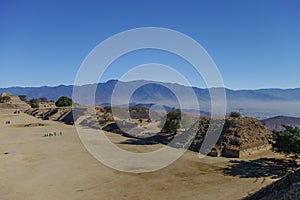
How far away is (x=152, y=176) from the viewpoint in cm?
2069

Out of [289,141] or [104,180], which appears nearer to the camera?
[104,180]

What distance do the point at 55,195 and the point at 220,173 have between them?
12.0m

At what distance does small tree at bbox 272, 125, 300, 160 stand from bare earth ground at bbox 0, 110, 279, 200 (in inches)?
155

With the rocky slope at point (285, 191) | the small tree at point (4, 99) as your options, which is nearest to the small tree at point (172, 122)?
the rocky slope at point (285, 191)

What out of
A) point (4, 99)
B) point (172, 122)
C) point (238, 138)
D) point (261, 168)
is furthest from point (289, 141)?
point (4, 99)

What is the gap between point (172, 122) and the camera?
36.4 meters

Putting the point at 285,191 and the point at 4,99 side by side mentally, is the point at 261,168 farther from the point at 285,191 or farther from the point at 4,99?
the point at 4,99

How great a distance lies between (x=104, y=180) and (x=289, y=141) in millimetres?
15201

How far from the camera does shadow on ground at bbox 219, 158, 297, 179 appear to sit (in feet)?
69.4

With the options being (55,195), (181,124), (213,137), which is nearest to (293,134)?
(213,137)

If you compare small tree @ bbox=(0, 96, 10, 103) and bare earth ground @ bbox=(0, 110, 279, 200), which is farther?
small tree @ bbox=(0, 96, 10, 103)

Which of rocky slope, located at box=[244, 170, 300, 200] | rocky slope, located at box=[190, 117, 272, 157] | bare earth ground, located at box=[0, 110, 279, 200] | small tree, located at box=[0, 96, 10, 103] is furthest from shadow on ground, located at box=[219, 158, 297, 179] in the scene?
small tree, located at box=[0, 96, 10, 103]

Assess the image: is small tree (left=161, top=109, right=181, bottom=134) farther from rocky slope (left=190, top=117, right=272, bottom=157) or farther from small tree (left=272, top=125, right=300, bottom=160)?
small tree (left=272, top=125, right=300, bottom=160)

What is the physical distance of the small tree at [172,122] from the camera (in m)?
36.1
